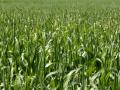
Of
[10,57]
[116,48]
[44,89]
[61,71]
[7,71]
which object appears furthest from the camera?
[116,48]

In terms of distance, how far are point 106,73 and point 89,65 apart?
1.98 feet

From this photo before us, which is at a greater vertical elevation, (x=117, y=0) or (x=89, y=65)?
(x=89, y=65)

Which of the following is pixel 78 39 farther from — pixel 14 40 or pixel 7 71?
pixel 7 71

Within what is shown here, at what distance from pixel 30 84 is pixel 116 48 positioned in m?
2.14

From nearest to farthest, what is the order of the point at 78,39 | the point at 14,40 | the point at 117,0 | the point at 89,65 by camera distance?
the point at 89,65, the point at 14,40, the point at 78,39, the point at 117,0

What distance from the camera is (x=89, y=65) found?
4727 millimetres

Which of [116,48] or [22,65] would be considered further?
[116,48]

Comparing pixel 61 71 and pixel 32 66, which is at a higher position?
pixel 61 71

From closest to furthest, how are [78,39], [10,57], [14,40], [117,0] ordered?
[10,57]
[14,40]
[78,39]
[117,0]

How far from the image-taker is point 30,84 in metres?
3.73

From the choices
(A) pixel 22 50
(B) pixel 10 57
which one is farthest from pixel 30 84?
(A) pixel 22 50

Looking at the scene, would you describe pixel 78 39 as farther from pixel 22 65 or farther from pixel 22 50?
pixel 22 65

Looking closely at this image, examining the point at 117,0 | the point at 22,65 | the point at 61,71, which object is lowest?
the point at 117,0

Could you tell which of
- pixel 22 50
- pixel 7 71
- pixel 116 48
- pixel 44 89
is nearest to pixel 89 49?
pixel 116 48
